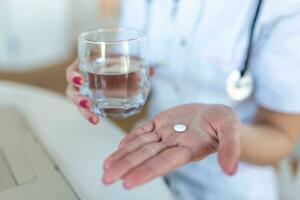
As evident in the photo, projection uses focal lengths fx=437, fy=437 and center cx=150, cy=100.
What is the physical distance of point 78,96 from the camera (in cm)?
66

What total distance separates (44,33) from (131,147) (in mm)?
2044

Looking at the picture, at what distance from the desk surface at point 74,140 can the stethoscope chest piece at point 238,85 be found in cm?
22

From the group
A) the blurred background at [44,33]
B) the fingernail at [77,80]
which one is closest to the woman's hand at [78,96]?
the fingernail at [77,80]

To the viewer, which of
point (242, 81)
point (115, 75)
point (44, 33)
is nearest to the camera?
point (115, 75)

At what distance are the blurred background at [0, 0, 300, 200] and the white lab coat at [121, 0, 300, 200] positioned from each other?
1.31 meters

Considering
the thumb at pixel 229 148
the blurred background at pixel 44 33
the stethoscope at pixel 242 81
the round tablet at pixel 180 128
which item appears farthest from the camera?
the blurred background at pixel 44 33

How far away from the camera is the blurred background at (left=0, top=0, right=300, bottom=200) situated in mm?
2277

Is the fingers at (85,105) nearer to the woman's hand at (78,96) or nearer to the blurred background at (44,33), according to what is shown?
the woman's hand at (78,96)

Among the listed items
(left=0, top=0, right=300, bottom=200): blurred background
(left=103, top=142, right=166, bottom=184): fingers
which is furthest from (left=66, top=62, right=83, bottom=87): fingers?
(left=0, top=0, right=300, bottom=200): blurred background

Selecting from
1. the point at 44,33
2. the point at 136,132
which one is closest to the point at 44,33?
the point at 44,33

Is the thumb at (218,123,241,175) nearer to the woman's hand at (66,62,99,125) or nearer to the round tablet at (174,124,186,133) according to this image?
the round tablet at (174,124,186,133)

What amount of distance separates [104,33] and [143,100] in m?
0.13

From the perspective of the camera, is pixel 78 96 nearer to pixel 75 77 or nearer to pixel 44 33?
pixel 75 77

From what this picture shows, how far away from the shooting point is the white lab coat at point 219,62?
0.72 m
